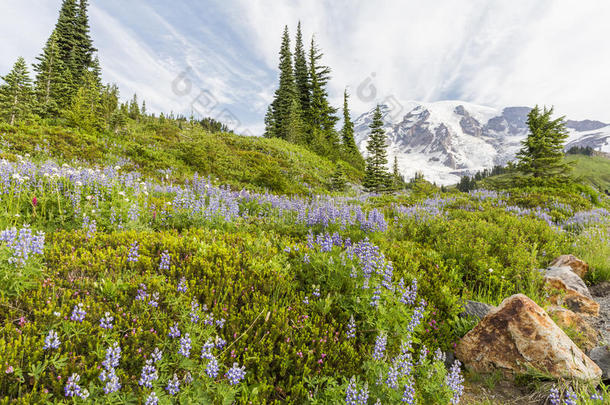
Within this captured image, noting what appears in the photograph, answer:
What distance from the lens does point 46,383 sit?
7.14ft

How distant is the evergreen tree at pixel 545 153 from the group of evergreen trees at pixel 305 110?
1931cm

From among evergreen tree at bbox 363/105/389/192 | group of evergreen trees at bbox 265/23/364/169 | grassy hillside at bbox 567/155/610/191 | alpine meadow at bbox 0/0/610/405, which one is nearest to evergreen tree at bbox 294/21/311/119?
group of evergreen trees at bbox 265/23/364/169

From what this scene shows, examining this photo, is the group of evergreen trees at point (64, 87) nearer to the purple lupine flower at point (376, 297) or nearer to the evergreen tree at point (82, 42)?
the evergreen tree at point (82, 42)

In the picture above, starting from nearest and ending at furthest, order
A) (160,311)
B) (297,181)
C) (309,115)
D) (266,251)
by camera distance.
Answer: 1. (160,311)
2. (266,251)
3. (297,181)
4. (309,115)

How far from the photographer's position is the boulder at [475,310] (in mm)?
4412

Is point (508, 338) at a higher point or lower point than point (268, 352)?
lower

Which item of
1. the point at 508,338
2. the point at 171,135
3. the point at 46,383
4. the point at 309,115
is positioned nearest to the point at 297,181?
the point at 171,135

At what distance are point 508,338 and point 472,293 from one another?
154 centimetres

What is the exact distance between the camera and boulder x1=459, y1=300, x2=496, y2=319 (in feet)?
14.5

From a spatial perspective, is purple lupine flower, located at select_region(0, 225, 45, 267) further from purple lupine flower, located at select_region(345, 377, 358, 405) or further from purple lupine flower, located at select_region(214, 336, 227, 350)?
purple lupine flower, located at select_region(345, 377, 358, 405)

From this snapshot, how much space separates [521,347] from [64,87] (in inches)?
1722

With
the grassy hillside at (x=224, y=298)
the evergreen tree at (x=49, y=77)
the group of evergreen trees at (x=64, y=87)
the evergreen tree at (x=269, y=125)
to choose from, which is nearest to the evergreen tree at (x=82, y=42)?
the group of evergreen trees at (x=64, y=87)

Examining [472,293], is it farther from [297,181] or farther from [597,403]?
[297,181]

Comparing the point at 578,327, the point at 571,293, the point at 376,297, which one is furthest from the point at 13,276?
the point at 571,293
